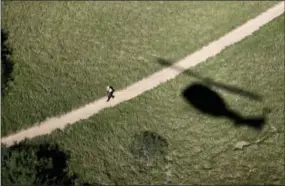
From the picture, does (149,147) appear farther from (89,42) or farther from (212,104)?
(89,42)

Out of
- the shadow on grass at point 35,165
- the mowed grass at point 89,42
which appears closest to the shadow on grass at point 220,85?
the mowed grass at point 89,42

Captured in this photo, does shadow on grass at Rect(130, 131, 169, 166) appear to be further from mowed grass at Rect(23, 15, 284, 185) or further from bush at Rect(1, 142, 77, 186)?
bush at Rect(1, 142, 77, 186)

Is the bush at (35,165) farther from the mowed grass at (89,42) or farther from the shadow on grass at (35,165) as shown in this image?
the mowed grass at (89,42)

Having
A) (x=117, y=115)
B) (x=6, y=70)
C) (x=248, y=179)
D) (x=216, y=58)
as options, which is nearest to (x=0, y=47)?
(x=6, y=70)

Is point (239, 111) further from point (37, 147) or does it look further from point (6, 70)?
point (6, 70)

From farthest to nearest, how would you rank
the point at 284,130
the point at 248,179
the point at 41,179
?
the point at 284,130, the point at 248,179, the point at 41,179

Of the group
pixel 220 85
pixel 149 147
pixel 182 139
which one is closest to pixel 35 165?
pixel 149 147
